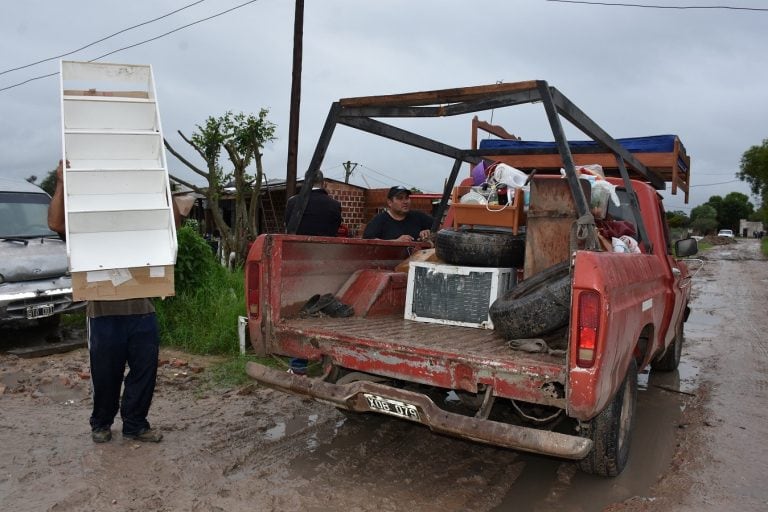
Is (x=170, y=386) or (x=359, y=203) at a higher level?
(x=359, y=203)

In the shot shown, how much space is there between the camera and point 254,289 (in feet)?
13.0

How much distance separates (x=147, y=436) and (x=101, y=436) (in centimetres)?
29

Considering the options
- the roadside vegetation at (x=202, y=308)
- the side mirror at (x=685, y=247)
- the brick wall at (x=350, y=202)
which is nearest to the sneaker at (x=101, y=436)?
the roadside vegetation at (x=202, y=308)

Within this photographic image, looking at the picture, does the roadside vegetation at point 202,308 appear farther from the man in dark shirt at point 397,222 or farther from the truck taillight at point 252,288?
the truck taillight at point 252,288

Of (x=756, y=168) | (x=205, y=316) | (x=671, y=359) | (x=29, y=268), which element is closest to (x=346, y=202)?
(x=205, y=316)

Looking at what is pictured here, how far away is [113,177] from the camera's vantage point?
369 cm

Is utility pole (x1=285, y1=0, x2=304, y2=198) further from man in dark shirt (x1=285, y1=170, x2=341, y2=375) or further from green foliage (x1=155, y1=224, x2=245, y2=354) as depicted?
man in dark shirt (x1=285, y1=170, x2=341, y2=375)

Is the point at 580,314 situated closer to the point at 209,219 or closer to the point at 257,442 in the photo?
the point at 257,442

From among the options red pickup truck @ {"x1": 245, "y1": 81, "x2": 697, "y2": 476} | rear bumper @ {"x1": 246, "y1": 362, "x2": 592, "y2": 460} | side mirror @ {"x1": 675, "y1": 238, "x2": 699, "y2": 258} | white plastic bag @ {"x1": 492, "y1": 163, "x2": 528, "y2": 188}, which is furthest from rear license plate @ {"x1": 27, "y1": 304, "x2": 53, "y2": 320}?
side mirror @ {"x1": 675, "y1": 238, "x2": 699, "y2": 258}

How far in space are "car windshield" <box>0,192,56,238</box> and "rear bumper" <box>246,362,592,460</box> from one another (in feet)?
16.7

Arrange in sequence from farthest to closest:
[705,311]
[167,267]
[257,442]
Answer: [705,311], [257,442], [167,267]

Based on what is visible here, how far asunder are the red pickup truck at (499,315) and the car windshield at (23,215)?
4.90 m

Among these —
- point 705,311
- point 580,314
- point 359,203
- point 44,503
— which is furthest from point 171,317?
point 359,203

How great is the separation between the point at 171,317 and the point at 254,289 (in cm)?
379
